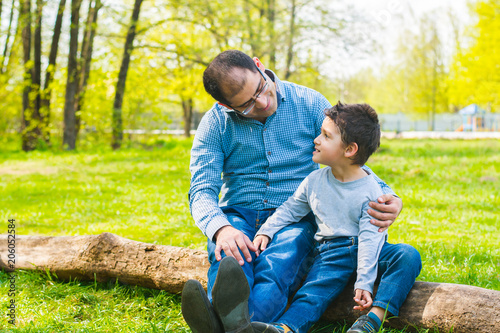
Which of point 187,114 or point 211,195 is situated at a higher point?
point 187,114

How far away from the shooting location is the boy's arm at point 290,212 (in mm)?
2660

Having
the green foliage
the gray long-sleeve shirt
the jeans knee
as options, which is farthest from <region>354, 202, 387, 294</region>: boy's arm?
the green foliage

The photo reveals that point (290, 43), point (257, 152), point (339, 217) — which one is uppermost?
point (290, 43)

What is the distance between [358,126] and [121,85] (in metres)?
14.5

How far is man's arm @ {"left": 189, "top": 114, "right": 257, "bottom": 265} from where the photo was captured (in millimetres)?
2428

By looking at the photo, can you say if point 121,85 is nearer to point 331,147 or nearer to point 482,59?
point 331,147

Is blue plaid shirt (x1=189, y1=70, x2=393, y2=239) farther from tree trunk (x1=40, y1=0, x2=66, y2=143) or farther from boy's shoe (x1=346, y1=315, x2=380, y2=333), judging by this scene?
tree trunk (x1=40, y1=0, x2=66, y2=143)

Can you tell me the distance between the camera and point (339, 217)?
254 cm

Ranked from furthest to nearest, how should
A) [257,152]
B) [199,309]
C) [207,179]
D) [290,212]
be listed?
[257,152]
[207,179]
[290,212]
[199,309]

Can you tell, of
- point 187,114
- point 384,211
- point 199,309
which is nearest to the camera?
point 199,309

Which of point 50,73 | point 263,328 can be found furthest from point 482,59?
point 263,328

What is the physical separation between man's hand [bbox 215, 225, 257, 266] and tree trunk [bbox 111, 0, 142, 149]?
1420 cm

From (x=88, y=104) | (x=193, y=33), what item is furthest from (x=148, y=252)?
(x=193, y=33)

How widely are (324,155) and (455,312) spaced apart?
3.17ft
